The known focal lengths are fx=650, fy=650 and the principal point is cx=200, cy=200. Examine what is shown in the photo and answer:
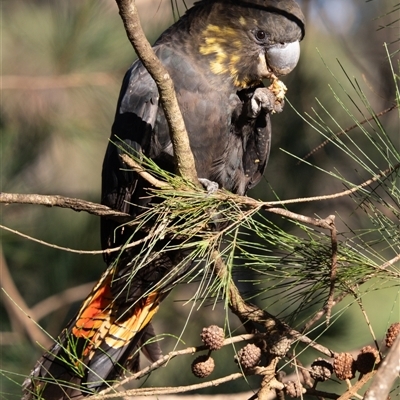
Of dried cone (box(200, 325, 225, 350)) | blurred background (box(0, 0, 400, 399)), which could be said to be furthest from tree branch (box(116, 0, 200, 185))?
blurred background (box(0, 0, 400, 399))

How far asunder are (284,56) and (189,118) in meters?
0.37

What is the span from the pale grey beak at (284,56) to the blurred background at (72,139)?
0.74 meters

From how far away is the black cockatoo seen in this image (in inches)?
83.2

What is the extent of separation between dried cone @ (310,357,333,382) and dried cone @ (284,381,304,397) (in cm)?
6

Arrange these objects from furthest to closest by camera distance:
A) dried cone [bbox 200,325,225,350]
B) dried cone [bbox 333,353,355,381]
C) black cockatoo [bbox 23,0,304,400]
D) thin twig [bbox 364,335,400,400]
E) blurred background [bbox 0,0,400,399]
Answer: blurred background [bbox 0,0,400,399], black cockatoo [bbox 23,0,304,400], dried cone [bbox 200,325,225,350], dried cone [bbox 333,353,355,381], thin twig [bbox 364,335,400,400]

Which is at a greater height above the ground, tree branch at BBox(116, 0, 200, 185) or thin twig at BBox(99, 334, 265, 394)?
tree branch at BBox(116, 0, 200, 185)

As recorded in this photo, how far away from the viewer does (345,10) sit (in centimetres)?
372

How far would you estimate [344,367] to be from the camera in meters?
1.41

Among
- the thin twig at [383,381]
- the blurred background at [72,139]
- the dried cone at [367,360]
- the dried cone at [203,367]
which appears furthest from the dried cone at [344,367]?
the blurred background at [72,139]

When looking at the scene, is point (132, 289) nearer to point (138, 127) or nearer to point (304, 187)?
point (138, 127)

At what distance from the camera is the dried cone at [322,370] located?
58.6 inches

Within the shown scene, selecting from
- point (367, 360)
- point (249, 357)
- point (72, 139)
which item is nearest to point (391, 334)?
point (367, 360)

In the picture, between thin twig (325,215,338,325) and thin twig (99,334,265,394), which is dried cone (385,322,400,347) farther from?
thin twig (99,334,265,394)

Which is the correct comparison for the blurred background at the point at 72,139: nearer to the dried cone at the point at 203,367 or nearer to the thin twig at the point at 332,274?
the dried cone at the point at 203,367
